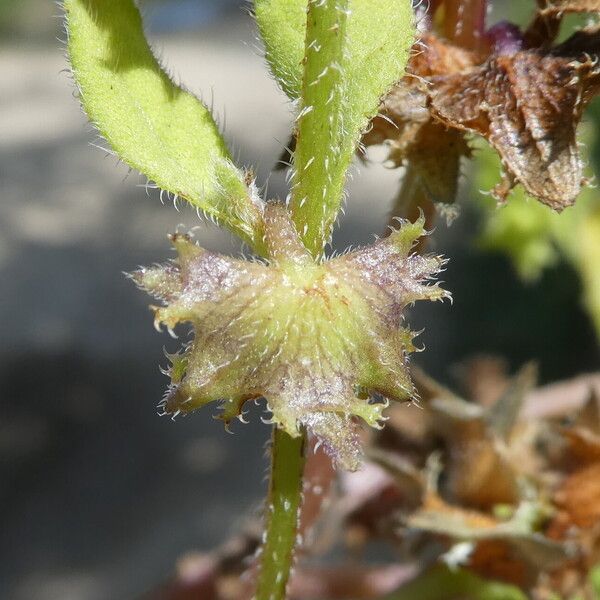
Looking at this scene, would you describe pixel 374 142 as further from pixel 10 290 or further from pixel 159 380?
pixel 10 290

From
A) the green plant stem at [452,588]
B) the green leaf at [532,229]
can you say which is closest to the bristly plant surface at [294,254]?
the green plant stem at [452,588]

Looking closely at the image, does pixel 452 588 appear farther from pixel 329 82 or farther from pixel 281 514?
pixel 329 82

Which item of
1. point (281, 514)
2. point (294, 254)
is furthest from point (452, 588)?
point (294, 254)

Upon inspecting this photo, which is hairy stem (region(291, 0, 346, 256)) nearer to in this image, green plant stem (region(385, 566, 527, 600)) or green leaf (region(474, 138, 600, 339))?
green plant stem (region(385, 566, 527, 600))

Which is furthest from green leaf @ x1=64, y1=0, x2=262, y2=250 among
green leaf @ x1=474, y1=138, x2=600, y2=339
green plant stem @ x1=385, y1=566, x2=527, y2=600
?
green leaf @ x1=474, y1=138, x2=600, y2=339

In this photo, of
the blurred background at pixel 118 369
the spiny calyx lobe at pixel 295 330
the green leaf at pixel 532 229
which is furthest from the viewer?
the blurred background at pixel 118 369

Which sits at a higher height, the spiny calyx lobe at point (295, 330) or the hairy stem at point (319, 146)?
the hairy stem at point (319, 146)

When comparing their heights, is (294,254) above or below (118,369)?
above

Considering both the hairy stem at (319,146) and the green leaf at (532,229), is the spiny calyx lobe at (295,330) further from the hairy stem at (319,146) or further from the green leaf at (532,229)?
the green leaf at (532,229)
